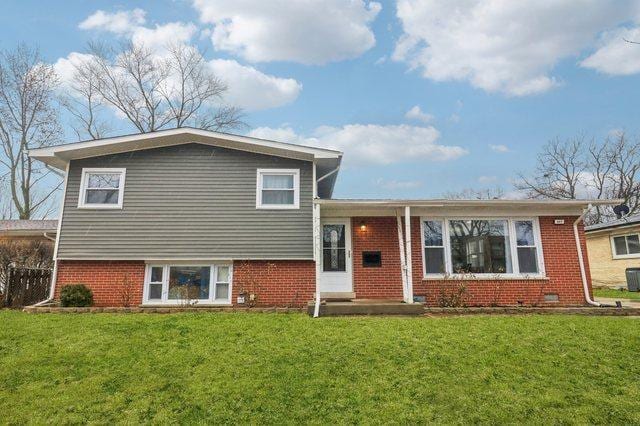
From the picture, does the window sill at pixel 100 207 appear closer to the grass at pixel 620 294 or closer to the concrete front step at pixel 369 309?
the concrete front step at pixel 369 309

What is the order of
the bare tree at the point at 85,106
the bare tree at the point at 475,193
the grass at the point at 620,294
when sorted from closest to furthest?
the grass at the point at 620,294, the bare tree at the point at 85,106, the bare tree at the point at 475,193

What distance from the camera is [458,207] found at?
9.84 meters

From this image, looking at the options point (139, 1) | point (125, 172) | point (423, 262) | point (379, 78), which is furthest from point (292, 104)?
point (423, 262)

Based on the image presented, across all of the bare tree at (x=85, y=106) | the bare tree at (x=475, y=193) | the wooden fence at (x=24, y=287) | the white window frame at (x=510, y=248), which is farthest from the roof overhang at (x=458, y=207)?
the bare tree at (x=475, y=193)

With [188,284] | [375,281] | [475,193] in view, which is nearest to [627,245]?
[375,281]

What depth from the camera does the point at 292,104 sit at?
73.0 ft

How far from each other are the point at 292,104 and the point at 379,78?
5.13 meters

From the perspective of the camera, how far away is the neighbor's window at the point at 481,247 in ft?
32.4

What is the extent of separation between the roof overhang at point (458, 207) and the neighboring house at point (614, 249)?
7.92 metres

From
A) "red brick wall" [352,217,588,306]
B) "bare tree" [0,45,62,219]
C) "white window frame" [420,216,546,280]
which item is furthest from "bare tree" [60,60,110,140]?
"white window frame" [420,216,546,280]

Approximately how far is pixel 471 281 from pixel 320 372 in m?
6.32

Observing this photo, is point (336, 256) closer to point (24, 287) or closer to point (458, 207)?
point (458, 207)

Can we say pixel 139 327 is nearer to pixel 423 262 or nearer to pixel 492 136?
pixel 423 262

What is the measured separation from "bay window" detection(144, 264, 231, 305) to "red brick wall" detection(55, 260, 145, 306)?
0.27 meters
